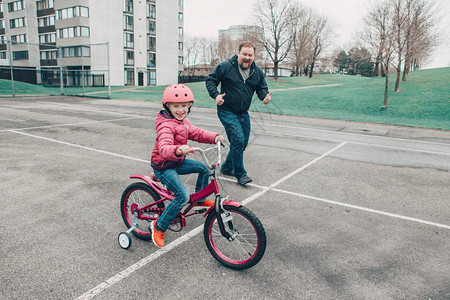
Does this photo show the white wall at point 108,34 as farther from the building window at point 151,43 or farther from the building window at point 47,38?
the building window at point 47,38

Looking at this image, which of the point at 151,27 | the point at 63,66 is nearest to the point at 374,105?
the point at 63,66

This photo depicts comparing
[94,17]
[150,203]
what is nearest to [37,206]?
[150,203]

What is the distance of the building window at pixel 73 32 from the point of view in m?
51.2

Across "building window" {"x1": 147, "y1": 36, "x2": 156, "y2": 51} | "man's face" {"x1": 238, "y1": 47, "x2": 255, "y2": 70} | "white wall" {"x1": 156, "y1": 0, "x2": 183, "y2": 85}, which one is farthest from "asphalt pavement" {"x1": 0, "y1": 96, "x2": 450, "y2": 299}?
"white wall" {"x1": 156, "y1": 0, "x2": 183, "y2": 85}

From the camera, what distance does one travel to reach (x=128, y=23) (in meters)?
57.8

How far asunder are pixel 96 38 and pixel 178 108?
2222 inches

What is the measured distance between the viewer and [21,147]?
8242 millimetres

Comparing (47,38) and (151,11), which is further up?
(151,11)

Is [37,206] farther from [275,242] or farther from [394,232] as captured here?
[394,232]

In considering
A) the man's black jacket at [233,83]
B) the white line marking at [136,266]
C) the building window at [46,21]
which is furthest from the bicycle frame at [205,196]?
the building window at [46,21]

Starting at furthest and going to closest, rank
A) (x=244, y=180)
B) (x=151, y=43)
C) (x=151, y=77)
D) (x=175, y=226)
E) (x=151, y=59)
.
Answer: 1. (x=151, y=59)
2. (x=151, y=77)
3. (x=151, y=43)
4. (x=244, y=180)
5. (x=175, y=226)

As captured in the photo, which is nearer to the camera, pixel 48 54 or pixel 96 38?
pixel 96 38

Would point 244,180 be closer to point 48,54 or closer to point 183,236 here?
point 183,236

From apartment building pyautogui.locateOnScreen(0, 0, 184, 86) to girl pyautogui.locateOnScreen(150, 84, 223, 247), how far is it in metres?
49.2
